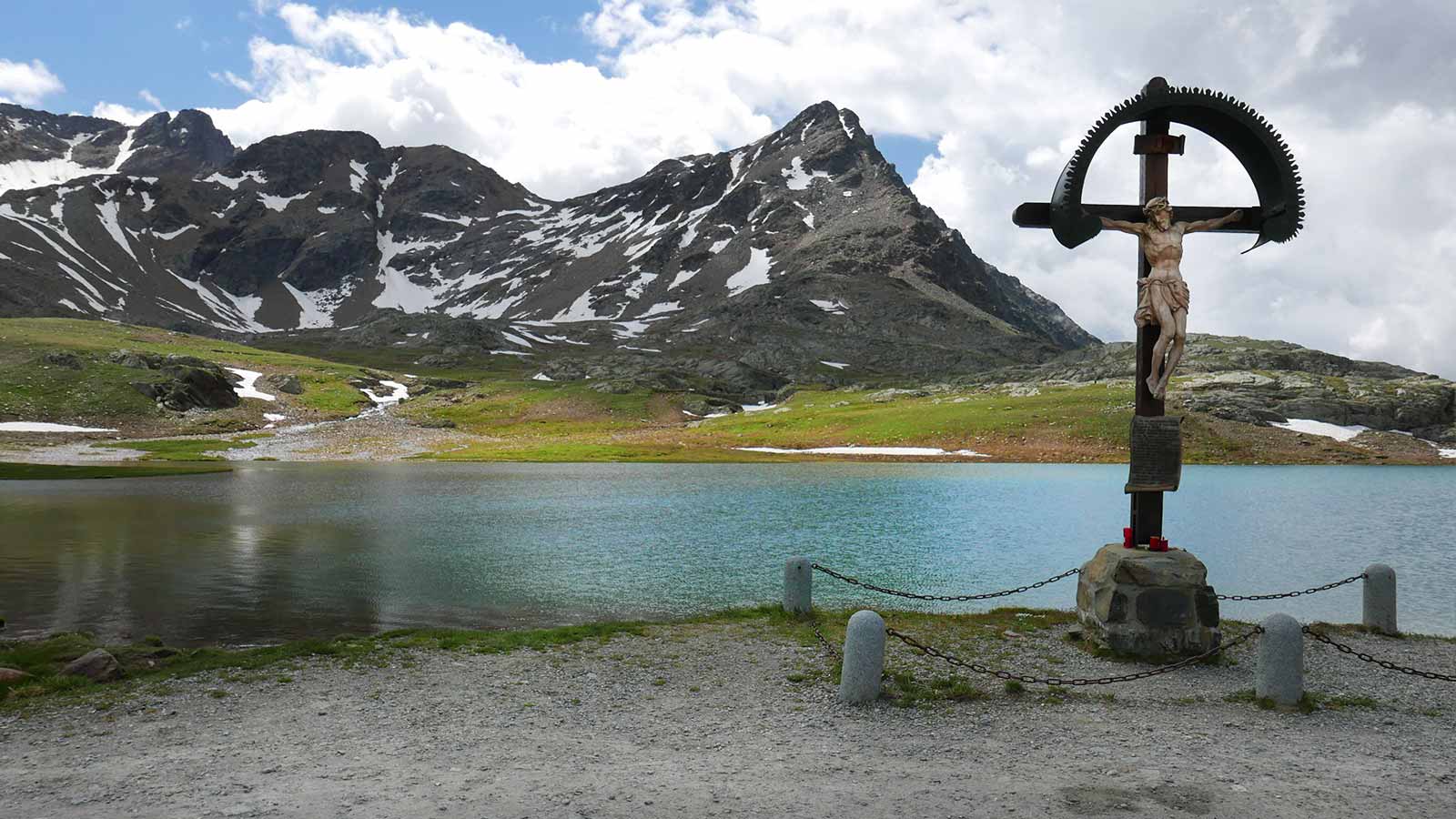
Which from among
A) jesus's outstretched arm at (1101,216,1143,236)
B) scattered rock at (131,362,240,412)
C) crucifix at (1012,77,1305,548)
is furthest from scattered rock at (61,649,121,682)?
scattered rock at (131,362,240,412)

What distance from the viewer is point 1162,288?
631 inches

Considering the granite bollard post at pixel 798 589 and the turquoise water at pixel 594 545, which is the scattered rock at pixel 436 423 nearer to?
the turquoise water at pixel 594 545

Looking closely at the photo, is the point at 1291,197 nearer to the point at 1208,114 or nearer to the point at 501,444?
the point at 1208,114

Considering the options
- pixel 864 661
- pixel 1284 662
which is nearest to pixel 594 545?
pixel 864 661

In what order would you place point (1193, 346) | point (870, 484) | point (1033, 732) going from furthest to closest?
point (1193, 346)
point (870, 484)
point (1033, 732)

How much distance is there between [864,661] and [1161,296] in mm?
9471

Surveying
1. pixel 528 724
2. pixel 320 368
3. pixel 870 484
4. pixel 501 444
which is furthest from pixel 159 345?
pixel 528 724

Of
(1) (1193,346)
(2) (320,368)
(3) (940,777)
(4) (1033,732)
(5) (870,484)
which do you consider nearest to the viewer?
(3) (940,777)

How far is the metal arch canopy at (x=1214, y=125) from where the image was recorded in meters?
16.3

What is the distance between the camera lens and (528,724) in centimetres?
1189

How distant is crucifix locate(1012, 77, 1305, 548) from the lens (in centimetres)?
1611

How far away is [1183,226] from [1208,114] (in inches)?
101

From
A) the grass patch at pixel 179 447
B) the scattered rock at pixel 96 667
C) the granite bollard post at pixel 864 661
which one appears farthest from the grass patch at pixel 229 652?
the grass patch at pixel 179 447

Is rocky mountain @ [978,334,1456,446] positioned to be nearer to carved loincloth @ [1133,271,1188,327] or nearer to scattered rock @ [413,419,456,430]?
carved loincloth @ [1133,271,1188,327]
